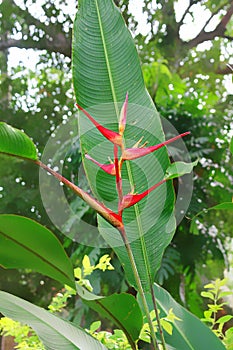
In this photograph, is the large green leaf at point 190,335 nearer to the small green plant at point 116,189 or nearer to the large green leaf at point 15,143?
the small green plant at point 116,189

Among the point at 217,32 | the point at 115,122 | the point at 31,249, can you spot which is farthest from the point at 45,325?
the point at 217,32

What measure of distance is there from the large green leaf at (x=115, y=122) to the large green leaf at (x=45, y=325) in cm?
6

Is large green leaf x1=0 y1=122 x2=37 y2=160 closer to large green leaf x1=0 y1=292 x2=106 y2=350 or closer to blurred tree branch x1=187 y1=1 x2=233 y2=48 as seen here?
large green leaf x1=0 y1=292 x2=106 y2=350

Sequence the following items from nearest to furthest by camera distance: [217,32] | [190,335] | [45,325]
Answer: [45,325]
[190,335]
[217,32]

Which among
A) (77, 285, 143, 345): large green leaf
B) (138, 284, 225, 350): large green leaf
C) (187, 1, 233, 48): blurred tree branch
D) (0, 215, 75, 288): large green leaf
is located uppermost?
(187, 1, 233, 48): blurred tree branch

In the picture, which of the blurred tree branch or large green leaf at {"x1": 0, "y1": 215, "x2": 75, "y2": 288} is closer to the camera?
large green leaf at {"x1": 0, "y1": 215, "x2": 75, "y2": 288}

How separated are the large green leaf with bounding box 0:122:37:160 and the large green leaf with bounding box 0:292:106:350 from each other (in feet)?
0.23

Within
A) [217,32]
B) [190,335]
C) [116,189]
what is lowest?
[190,335]

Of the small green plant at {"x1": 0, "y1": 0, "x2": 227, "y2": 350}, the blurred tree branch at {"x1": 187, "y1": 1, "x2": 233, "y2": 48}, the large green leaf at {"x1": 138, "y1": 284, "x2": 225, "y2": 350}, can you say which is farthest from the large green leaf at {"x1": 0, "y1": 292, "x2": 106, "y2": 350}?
the blurred tree branch at {"x1": 187, "y1": 1, "x2": 233, "y2": 48}

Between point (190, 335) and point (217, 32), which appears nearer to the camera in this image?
point (190, 335)

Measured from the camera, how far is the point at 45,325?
0.25 meters

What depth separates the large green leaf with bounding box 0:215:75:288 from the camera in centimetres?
26

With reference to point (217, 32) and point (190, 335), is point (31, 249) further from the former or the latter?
point (217, 32)

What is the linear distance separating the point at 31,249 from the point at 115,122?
11 centimetres
